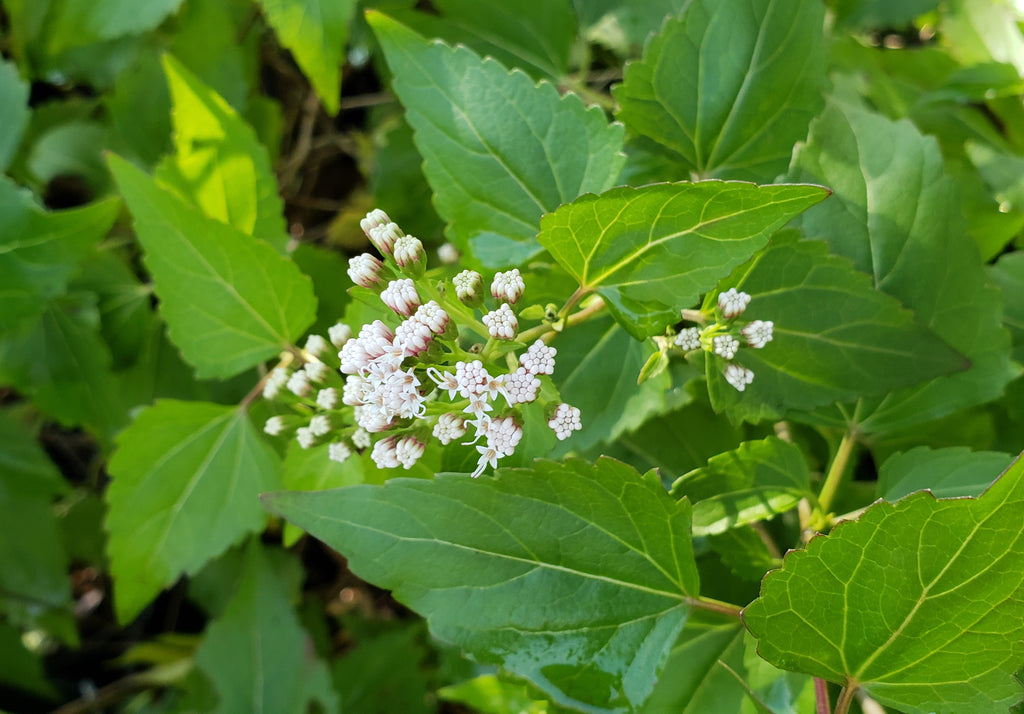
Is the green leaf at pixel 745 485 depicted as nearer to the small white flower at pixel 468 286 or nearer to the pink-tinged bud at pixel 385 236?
the small white flower at pixel 468 286

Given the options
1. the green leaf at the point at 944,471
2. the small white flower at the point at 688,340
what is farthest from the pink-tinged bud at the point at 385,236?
the green leaf at the point at 944,471

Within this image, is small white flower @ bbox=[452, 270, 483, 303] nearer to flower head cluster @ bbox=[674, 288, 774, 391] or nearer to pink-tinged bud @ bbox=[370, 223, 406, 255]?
pink-tinged bud @ bbox=[370, 223, 406, 255]

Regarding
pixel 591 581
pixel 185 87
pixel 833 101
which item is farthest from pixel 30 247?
pixel 833 101

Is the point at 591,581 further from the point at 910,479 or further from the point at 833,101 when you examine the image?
the point at 833,101

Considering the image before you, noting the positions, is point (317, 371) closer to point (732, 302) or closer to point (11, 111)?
point (732, 302)

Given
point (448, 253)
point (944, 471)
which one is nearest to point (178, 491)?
point (448, 253)

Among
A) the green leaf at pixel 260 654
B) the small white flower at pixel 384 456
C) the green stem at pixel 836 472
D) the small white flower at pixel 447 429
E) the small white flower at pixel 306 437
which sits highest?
the small white flower at pixel 447 429

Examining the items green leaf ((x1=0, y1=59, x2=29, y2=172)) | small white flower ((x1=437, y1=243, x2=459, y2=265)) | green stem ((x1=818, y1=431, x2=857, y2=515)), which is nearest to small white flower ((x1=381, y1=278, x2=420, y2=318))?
small white flower ((x1=437, y1=243, x2=459, y2=265))
